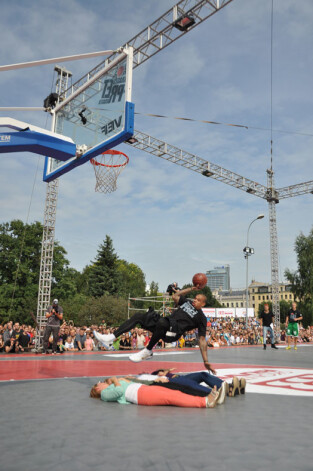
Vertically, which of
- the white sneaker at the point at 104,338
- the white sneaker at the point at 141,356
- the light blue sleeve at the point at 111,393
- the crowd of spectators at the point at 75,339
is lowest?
the crowd of spectators at the point at 75,339

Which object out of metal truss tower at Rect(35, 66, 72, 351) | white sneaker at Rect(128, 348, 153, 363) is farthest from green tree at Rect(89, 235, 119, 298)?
white sneaker at Rect(128, 348, 153, 363)

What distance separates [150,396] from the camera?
456 cm

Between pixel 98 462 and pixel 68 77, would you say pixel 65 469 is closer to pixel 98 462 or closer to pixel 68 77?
pixel 98 462

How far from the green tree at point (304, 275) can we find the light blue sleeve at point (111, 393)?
44768 millimetres

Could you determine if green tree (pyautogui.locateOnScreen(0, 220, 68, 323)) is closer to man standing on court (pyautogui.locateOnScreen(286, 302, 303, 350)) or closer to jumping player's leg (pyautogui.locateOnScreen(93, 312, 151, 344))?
man standing on court (pyautogui.locateOnScreen(286, 302, 303, 350))

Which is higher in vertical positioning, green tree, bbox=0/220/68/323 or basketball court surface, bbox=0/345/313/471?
green tree, bbox=0/220/68/323

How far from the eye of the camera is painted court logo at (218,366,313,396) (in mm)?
5836

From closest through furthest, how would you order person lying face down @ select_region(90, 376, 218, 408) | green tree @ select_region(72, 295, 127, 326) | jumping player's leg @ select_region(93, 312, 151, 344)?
1. person lying face down @ select_region(90, 376, 218, 408)
2. jumping player's leg @ select_region(93, 312, 151, 344)
3. green tree @ select_region(72, 295, 127, 326)

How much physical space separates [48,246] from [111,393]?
535 inches

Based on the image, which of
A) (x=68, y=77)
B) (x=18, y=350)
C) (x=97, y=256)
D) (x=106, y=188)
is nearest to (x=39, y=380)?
(x=106, y=188)

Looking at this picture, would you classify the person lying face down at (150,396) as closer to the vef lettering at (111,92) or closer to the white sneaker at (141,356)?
the white sneaker at (141,356)

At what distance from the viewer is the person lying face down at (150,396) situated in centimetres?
445

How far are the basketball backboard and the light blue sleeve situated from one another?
5.30 meters

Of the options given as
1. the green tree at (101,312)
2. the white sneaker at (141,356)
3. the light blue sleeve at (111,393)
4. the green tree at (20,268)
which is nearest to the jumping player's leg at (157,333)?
the white sneaker at (141,356)
